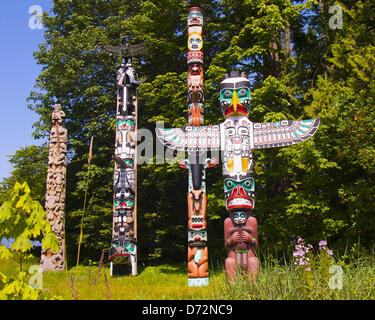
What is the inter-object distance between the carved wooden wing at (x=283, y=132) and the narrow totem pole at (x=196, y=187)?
1553 millimetres

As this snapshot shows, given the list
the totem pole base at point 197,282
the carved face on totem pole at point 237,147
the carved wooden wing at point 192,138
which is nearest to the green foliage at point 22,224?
the carved face on totem pole at point 237,147

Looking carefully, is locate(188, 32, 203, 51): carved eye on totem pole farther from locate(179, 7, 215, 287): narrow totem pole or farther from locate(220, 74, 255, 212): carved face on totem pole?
locate(220, 74, 255, 212): carved face on totem pole

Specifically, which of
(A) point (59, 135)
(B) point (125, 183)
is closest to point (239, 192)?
(B) point (125, 183)

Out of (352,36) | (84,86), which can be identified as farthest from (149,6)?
(352,36)

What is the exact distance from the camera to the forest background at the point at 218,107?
1141cm

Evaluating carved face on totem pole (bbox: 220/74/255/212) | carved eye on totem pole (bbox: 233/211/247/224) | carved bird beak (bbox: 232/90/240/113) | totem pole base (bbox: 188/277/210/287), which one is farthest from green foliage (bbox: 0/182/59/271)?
carved bird beak (bbox: 232/90/240/113)

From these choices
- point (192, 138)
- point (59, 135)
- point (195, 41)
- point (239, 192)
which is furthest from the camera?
point (59, 135)

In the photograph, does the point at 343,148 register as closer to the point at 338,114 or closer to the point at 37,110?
the point at 338,114

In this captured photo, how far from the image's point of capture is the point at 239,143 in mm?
8945

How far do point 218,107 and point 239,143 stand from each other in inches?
295

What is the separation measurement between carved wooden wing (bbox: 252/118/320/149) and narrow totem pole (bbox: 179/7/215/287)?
1.55 meters

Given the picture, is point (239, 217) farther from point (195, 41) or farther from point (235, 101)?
point (195, 41)

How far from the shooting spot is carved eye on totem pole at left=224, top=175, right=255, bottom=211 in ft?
27.3

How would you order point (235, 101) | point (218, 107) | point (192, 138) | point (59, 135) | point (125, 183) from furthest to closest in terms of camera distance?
1. point (218, 107)
2. point (59, 135)
3. point (125, 183)
4. point (192, 138)
5. point (235, 101)
